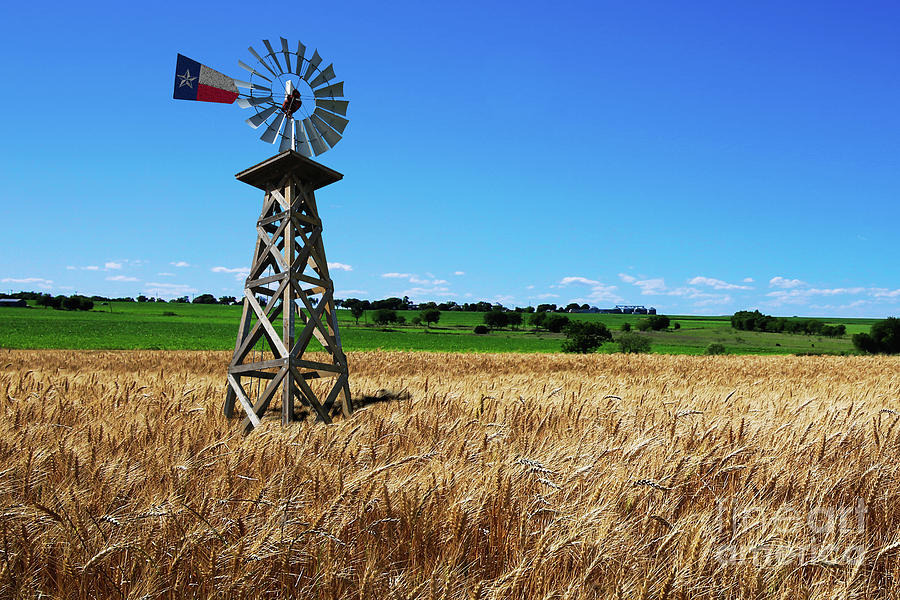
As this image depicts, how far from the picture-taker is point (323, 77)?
860 cm

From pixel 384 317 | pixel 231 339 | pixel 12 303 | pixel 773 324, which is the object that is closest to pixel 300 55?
pixel 231 339

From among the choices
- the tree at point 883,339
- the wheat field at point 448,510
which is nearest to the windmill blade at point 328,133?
the wheat field at point 448,510

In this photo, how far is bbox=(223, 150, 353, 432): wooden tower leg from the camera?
6.76 meters

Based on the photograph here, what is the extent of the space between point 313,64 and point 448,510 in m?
8.12

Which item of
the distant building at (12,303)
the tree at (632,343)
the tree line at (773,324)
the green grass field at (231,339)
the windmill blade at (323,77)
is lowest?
the green grass field at (231,339)

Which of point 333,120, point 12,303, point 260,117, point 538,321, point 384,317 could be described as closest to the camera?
point 260,117

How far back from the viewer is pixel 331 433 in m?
4.75

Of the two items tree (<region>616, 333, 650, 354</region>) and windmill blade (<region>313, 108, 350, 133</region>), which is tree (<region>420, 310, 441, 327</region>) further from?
windmill blade (<region>313, 108, 350, 133</region>)

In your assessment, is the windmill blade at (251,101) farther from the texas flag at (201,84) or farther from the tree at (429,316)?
the tree at (429,316)

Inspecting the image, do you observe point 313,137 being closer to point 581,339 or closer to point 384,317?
point 581,339

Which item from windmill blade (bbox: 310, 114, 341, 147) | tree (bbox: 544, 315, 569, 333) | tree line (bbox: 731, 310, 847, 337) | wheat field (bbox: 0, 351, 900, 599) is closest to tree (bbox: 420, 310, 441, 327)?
tree (bbox: 544, 315, 569, 333)

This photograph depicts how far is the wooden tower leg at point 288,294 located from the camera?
6758 mm

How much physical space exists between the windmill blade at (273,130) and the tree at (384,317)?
112m

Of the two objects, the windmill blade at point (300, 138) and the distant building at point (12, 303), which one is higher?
the windmill blade at point (300, 138)
